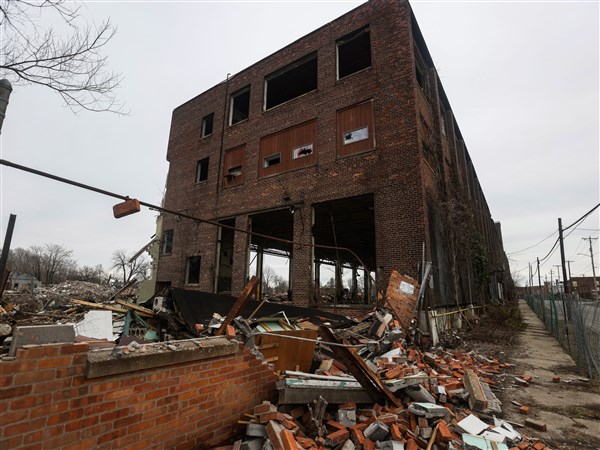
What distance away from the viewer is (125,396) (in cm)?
269

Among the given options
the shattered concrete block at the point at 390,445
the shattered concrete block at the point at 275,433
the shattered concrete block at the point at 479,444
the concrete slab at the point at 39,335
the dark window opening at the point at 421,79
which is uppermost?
the dark window opening at the point at 421,79

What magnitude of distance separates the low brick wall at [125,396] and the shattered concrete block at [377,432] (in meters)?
1.39

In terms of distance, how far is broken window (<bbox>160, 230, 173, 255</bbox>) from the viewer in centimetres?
1811

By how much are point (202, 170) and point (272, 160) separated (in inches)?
232

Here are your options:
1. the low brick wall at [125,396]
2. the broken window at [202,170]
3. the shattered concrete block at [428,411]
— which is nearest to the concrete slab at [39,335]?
the low brick wall at [125,396]

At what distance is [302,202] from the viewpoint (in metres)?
12.9

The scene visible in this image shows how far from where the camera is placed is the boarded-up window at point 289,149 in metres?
13.5

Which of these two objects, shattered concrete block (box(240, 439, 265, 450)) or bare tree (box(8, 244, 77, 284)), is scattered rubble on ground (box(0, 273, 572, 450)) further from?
bare tree (box(8, 244, 77, 284))

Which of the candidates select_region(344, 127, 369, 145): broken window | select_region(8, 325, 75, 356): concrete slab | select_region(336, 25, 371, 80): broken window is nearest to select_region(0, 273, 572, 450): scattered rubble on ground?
select_region(8, 325, 75, 356): concrete slab

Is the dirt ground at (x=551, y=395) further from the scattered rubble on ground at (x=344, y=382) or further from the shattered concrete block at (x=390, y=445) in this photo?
the shattered concrete block at (x=390, y=445)

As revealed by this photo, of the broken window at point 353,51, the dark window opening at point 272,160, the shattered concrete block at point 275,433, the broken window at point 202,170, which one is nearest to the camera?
the shattered concrete block at point 275,433

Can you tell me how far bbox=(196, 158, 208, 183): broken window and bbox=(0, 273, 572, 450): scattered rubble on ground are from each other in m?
11.1

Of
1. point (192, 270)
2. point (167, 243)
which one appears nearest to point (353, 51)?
point (192, 270)

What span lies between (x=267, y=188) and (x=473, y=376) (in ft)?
35.7
